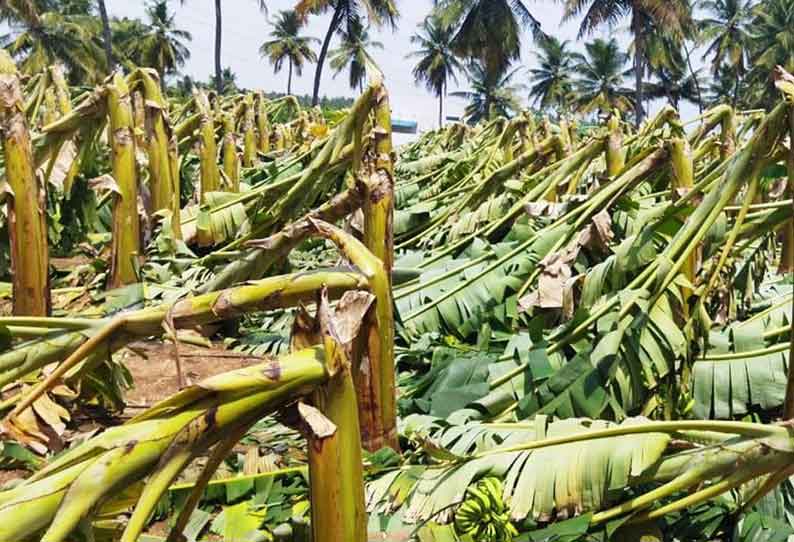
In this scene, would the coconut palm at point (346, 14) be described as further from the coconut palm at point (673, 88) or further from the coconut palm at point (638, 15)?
the coconut palm at point (673, 88)

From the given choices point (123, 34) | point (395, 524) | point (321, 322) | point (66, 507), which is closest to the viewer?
point (66, 507)

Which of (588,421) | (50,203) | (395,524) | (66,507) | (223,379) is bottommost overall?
(395,524)

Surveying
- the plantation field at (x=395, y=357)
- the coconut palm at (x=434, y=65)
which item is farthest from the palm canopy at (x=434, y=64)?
the plantation field at (x=395, y=357)

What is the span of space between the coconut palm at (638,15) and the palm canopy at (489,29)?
2224 millimetres

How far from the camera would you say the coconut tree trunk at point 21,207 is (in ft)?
13.2

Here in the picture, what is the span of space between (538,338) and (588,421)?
32.1 inches

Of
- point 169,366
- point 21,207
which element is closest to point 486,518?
point 169,366

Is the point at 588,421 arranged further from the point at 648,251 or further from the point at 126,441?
the point at 126,441

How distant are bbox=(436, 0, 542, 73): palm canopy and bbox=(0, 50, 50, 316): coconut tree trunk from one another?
2751cm

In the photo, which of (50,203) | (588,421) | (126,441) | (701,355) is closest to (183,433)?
(126,441)

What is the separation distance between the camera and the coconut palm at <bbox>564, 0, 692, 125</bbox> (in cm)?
2820

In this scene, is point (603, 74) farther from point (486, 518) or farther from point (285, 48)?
point (486, 518)

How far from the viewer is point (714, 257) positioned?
12.5 feet

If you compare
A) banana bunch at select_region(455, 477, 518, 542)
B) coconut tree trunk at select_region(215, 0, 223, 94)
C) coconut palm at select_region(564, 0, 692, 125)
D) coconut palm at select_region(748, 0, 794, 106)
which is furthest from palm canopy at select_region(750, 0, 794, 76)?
banana bunch at select_region(455, 477, 518, 542)
